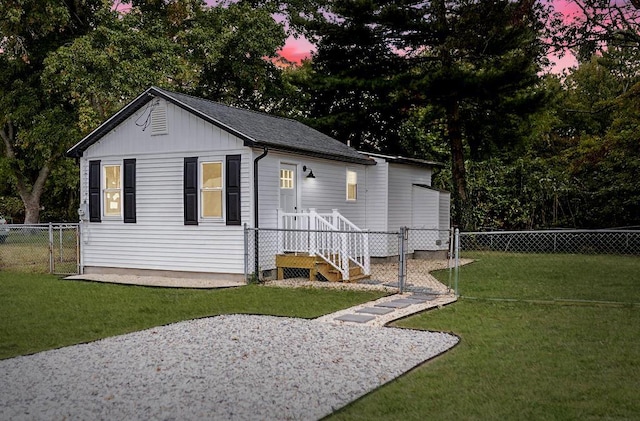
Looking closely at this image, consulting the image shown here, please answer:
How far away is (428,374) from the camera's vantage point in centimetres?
575

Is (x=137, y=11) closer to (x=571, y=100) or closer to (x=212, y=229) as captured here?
(x=212, y=229)

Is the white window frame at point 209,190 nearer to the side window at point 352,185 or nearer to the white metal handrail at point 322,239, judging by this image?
the white metal handrail at point 322,239

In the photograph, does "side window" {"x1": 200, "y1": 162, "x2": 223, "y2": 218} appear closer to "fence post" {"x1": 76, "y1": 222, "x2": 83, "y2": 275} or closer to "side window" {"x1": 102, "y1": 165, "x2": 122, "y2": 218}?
"side window" {"x1": 102, "y1": 165, "x2": 122, "y2": 218}

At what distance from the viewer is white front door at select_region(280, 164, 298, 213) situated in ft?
43.9

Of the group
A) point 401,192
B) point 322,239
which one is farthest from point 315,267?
point 401,192

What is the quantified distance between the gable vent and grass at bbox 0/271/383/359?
3.40m

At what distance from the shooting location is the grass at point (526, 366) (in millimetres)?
4719

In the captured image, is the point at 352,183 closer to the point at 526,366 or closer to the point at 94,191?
the point at 94,191

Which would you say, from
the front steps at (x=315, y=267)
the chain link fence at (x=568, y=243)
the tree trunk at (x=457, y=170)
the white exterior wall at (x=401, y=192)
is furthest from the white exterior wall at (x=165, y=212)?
the tree trunk at (x=457, y=170)

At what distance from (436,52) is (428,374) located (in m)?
17.8

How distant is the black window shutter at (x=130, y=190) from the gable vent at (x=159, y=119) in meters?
0.94

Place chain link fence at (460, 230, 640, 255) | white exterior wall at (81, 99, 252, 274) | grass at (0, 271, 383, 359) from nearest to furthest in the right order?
grass at (0, 271, 383, 359), white exterior wall at (81, 99, 252, 274), chain link fence at (460, 230, 640, 255)

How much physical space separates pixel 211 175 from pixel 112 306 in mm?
3875

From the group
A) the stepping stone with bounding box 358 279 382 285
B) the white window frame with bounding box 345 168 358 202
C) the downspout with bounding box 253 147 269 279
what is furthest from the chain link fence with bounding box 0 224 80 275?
the stepping stone with bounding box 358 279 382 285
